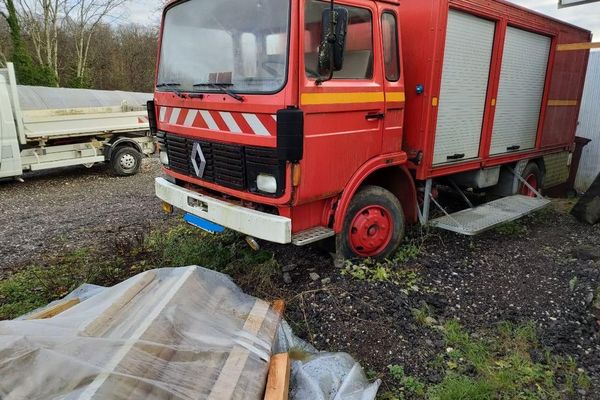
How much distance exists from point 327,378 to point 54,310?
190 centimetres

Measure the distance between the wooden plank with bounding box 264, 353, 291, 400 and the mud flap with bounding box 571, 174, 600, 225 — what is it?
483cm

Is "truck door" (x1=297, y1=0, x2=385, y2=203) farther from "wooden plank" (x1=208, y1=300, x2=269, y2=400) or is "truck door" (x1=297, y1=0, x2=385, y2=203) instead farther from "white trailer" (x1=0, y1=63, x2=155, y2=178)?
"white trailer" (x1=0, y1=63, x2=155, y2=178)

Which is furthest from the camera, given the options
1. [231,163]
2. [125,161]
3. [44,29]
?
[44,29]

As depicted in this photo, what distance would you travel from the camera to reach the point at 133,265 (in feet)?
14.3

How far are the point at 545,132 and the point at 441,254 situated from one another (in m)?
3.14

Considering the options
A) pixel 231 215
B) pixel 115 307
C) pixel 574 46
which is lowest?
pixel 115 307

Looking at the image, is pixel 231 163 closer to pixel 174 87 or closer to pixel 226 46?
pixel 226 46

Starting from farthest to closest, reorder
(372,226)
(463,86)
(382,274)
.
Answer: (463,86)
(372,226)
(382,274)

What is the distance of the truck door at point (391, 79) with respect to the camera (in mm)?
3829

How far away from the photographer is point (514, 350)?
299 centimetres

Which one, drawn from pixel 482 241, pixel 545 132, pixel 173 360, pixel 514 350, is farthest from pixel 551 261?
pixel 173 360

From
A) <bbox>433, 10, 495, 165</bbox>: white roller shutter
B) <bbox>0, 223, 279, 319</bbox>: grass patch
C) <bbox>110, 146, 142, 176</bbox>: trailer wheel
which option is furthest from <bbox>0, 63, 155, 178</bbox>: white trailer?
<bbox>433, 10, 495, 165</bbox>: white roller shutter

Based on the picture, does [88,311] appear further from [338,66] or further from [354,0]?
[354,0]

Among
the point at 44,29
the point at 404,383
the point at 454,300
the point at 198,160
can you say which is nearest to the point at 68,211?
the point at 198,160
